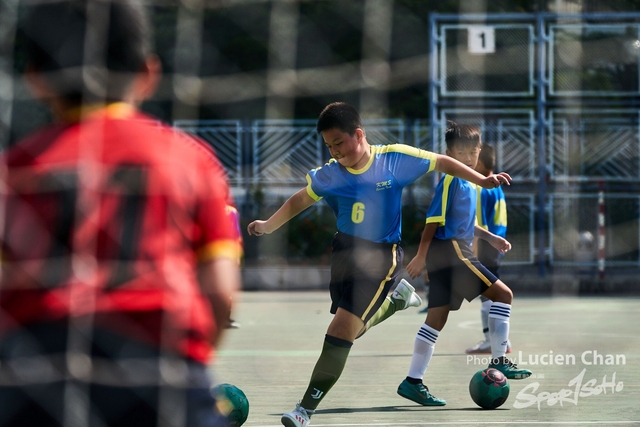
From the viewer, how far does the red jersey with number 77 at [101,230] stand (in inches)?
82.8

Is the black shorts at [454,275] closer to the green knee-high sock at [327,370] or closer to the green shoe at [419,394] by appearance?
the green shoe at [419,394]

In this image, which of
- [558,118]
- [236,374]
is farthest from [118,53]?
[558,118]

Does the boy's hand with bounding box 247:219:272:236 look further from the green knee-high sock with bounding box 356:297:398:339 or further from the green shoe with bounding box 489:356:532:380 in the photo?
the green shoe with bounding box 489:356:532:380

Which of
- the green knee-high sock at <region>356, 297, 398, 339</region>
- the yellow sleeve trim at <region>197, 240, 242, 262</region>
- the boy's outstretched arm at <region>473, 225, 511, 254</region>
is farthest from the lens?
the boy's outstretched arm at <region>473, 225, 511, 254</region>

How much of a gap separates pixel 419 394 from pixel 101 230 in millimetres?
3810

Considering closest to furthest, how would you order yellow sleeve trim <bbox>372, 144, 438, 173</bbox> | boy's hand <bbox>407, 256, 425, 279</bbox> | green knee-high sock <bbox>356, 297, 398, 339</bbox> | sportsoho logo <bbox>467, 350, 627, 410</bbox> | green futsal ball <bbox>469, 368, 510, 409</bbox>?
yellow sleeve trim <bbox>372, 144, 438, 173</bbox>, green knee-high sock <bbox>356, 297, 398, 339</bbox>, green futsal ball <bbox>469, 368, 510, 409</bbox>, sportsoho logo <bbox>467, 350, 627, 410</bbox>, boy's hand <bbox>407, 256, 425, 279</bbox>

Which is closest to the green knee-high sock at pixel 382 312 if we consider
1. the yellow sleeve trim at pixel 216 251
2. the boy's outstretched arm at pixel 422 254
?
the boy's outstretched arm at pixel 422 254

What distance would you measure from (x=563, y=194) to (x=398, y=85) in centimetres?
452

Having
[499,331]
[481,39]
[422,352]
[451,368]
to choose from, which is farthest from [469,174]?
[481,39]

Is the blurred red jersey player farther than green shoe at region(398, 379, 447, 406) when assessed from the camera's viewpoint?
No

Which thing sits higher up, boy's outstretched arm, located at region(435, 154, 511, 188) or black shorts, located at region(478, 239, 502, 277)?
boy's outstretched arm, located at region(435, 154, 511, 188)

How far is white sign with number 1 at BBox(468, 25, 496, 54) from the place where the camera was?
16.1 meters

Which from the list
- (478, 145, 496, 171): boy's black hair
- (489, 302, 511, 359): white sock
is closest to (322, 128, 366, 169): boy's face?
(489, 302, 511, 359): white sock

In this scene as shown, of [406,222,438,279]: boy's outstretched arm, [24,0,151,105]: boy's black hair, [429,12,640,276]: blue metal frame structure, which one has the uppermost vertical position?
[429,12,640,276]: blue metal frame structure
